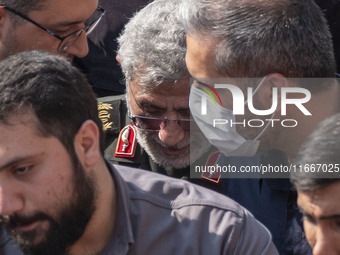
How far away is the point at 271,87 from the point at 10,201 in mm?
1158

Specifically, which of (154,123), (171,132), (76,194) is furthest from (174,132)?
(76,194)

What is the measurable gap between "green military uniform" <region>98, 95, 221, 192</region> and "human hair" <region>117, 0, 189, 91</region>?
0.20 metres

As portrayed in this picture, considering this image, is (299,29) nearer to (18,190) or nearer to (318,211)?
(318,211)

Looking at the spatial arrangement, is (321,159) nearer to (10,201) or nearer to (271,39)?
(271,39)

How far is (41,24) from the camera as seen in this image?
333 centimetres

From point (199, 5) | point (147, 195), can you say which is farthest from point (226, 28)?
point (147, 195)

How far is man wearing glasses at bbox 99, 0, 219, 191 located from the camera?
3559mm

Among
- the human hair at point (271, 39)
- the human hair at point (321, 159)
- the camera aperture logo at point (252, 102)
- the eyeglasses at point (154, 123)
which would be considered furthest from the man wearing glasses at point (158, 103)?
the human hair at point (321, 159)

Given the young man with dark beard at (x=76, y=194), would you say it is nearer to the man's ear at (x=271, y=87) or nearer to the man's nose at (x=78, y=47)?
the man's ear at (x=271, y=87)

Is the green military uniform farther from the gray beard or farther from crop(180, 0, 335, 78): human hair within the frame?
crop(180, 0, 335, 78): human hair

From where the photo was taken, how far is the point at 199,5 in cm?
315

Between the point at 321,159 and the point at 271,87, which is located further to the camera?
the point at 271,87

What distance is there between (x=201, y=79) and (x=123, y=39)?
798mm

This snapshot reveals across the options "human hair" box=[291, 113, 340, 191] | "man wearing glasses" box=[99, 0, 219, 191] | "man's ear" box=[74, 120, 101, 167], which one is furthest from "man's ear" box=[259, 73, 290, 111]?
"man's ear" box=[74, 120, 101, 167]
